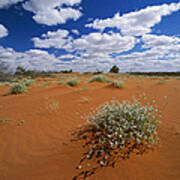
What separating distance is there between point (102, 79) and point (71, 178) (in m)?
10.9

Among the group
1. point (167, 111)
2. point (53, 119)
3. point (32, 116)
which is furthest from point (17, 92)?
point (167, 111)

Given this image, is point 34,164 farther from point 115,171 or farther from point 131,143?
point 131,143

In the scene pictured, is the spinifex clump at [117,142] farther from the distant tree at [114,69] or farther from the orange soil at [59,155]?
the distant tree at [114,69]

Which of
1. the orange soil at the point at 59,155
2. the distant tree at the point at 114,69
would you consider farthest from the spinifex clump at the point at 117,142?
the distant tree at the point at 114,69

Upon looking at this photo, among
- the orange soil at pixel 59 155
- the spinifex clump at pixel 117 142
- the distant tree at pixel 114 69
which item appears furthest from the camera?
the distant tree at pixel 114 69

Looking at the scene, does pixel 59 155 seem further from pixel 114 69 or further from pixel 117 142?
pixel 114 69

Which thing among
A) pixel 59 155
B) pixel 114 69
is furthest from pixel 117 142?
pixel 114 69

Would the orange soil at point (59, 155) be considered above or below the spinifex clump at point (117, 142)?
below

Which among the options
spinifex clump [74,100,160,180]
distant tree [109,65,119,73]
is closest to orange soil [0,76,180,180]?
spinifex clump [74,100,160,180]

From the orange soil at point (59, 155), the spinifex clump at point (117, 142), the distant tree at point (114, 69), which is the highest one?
the distant tree at point (114, 69)

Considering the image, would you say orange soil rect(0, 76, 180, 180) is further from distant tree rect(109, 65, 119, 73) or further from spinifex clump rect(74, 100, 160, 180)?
distant tree rect(109, 65, 119, 73)

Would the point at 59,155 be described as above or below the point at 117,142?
below

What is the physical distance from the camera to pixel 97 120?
259 centimetres

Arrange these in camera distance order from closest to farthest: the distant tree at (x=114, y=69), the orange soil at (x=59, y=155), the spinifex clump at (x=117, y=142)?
the orange soil at (x=59, y=155) < the spinifex clump at (x=117, y=142) < the distant tree at (x=114, y=69)
